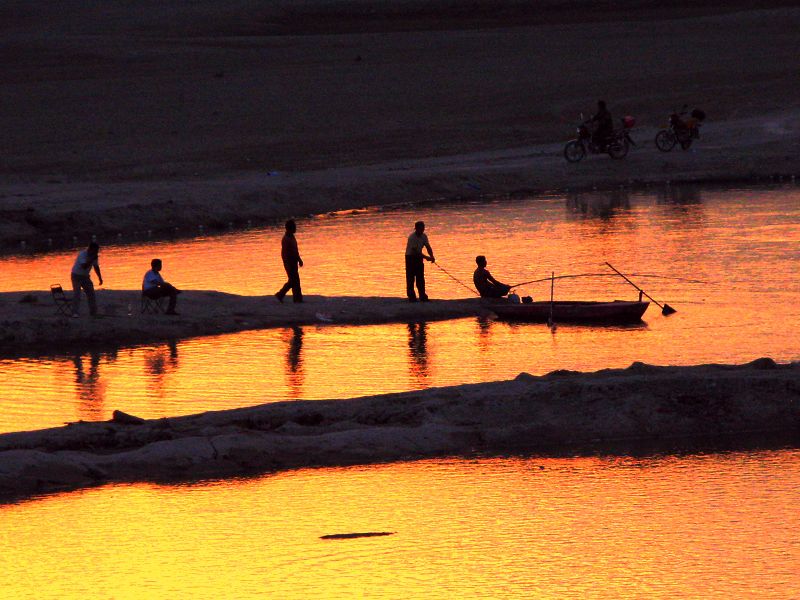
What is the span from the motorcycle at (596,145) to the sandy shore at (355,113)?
0.36 metres

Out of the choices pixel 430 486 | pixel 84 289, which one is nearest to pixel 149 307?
pixel 84 289

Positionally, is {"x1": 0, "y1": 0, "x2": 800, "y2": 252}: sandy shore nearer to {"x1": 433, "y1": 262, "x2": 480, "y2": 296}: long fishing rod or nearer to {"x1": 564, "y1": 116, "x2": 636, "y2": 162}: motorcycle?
{"x1": 564, "y1": 116, "x2": 636, "y2": 162}: motorcycle

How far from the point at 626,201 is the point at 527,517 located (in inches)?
962

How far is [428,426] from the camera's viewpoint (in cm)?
1508

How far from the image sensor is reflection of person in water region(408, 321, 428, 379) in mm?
18438

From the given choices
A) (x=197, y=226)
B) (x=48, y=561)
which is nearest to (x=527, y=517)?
(x=48, y=561)

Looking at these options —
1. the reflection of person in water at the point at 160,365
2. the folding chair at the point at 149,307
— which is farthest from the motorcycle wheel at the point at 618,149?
the reflection of person in water at the point at 160,365

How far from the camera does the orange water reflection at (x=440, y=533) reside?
37.2 ft

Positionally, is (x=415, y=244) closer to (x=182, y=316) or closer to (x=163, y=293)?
(x=182, y=316)

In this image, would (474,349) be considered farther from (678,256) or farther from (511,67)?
(511,67)

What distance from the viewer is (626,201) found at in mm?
36656

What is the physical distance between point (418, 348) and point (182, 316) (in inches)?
149

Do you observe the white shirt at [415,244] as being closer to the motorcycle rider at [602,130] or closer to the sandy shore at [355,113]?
the sandy shore at [355,113]

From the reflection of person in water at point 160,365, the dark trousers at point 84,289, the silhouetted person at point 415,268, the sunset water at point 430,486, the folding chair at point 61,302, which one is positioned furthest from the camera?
the silhouetted person at point 415,268
